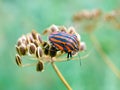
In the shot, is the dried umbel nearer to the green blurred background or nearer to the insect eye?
the insect eye

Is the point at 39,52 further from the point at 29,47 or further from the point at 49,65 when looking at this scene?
the point at 49,65

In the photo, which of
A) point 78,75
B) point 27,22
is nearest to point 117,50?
point 78,75

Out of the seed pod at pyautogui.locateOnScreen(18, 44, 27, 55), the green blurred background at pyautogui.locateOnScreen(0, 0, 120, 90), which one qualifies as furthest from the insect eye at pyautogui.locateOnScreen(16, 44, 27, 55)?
the green blurred background at pyautogui.locateOnScreen(0, 0, 120, 90)

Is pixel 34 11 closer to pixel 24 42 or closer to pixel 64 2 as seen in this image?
pixel 64 2

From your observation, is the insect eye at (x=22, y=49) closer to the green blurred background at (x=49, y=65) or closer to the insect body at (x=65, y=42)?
the insect body at (x=65, y=42)

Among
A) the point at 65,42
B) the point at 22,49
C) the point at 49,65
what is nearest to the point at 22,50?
the point at 22,49

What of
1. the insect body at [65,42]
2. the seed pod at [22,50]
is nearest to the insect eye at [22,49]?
the seed pod at [22,50]
